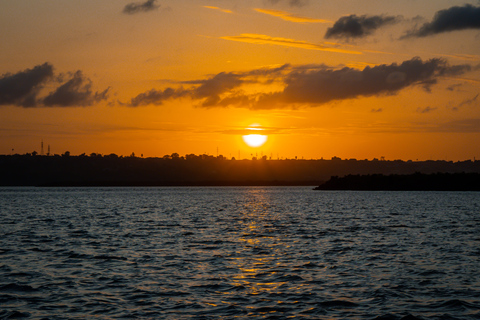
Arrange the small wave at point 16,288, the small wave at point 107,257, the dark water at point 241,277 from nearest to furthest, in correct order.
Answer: the dark water at point 241,277 < the small wave at point 16,288 < the small wave at point 107,257

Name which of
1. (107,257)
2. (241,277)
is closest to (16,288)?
(107,257)

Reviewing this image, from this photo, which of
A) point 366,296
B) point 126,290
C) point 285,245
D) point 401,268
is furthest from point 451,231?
point 126,290

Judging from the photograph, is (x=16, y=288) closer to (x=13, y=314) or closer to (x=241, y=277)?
(x=13, y=314)

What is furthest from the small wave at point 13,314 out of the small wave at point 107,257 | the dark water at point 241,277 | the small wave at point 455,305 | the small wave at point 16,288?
the small wave at point 455,305

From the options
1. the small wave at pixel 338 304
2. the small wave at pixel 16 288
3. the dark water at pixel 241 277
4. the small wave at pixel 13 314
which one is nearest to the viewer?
the small wave at pixel 13 314

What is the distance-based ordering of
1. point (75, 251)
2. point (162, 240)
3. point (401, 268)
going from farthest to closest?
point (162, 240) → point (75, 251) → point (401, 268)

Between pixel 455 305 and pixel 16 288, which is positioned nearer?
pixel 455 305

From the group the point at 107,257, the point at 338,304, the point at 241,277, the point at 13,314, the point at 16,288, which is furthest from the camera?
the point at 107,257

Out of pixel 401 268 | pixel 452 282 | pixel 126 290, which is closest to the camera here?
pixel 126 290

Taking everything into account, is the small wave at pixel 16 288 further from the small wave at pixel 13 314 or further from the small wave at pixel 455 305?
the small wave at pixel 455 305

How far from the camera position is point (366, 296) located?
76.4ft

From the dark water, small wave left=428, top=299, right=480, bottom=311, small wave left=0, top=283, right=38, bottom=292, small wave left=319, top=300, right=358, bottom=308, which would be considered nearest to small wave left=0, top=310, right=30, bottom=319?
the dark water

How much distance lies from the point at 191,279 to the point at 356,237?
2436 cm

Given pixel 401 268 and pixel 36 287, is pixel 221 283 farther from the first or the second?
pixel 401 268
